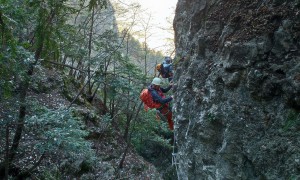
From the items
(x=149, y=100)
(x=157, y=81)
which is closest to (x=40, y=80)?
(x=149, y=100)

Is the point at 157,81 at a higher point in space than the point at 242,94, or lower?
lower

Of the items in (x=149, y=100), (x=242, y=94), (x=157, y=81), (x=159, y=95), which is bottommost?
(x=149, y=100)

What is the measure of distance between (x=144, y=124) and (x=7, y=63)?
7570 millimetres

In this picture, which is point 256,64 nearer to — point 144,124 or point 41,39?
point 41,39

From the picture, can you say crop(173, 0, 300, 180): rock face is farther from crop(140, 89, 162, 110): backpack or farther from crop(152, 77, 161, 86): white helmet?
crop(140, 89, 162, 110): backpack

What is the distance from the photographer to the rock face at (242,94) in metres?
2.98

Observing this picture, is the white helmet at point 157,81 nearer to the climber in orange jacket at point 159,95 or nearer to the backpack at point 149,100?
the climber in orange jacket at point 159,95

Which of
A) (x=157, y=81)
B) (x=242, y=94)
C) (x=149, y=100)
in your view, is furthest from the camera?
(x=149, y=100)

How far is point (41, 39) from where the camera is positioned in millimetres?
4684

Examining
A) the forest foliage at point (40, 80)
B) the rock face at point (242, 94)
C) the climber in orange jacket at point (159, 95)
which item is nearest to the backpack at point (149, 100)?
the climber in orange jacket at point (159, 95)

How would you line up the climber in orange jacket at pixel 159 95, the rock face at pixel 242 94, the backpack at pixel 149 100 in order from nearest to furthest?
the rock face at pixel 242 94, the climber in orange jacket at pixel 159 95, the backpack at pixel 149 100

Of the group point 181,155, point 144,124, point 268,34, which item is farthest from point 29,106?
point 144,124

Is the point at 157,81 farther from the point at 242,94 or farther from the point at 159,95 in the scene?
the point at 242,94

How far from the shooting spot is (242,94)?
140 inches
